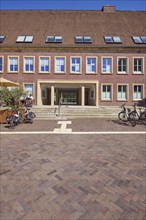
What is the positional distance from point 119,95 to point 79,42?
8888mm

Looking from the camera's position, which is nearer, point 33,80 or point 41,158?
point 41,158

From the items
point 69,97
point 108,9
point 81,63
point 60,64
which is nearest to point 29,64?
point 60,64

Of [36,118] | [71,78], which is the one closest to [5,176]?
[36,118]

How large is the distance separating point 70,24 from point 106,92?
38.7 feet

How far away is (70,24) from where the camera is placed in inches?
1044

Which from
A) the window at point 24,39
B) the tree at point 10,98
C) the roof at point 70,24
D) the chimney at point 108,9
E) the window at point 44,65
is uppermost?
the chimney at point 108,9

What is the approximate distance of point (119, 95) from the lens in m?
24.0

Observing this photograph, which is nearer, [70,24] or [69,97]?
[70,24]

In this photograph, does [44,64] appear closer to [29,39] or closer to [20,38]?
[29,39]

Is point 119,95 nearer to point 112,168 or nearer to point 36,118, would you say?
point 36,118

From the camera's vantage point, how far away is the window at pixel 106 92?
942 inches

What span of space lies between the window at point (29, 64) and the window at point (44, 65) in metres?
1.10

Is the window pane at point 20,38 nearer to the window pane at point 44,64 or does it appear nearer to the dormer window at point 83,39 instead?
the window pane at point 44,64

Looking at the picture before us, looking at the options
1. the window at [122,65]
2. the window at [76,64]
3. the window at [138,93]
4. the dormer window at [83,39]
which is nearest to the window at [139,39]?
the window at [122,65]
